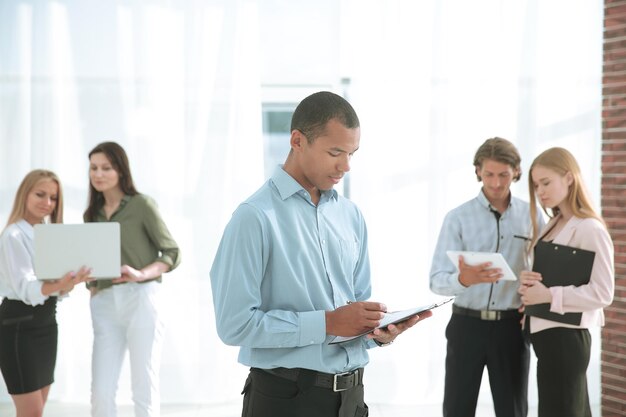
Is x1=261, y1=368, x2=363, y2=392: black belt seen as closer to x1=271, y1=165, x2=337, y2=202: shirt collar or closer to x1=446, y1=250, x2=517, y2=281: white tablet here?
x1=271, y1=165, x2=337, y2=202: shirt collar

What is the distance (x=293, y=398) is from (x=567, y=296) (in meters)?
1.79

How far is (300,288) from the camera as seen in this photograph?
2.07 meters

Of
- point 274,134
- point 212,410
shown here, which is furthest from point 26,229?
point 274,134

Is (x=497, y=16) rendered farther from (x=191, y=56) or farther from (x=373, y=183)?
(x=191, y=56)

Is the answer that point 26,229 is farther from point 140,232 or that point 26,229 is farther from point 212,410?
point 212,410

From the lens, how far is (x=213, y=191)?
18.5 ft

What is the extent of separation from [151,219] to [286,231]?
215cm

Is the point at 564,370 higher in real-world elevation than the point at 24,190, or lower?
lower

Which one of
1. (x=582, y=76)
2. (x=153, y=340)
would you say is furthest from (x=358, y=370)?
(x=582, y=76)

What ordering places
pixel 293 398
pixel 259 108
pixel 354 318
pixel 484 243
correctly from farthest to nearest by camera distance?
pixel 259 108 < pixel 484 243 < pixel 293 398 < pixel 354 318

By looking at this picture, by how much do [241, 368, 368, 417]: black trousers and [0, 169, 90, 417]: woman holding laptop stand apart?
1.98 m

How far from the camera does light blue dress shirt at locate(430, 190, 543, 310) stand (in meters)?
3.72

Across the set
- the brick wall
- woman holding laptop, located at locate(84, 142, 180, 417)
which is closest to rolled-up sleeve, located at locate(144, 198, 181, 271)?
woman holding laptop, located at locate(84, 142, 180, 417)

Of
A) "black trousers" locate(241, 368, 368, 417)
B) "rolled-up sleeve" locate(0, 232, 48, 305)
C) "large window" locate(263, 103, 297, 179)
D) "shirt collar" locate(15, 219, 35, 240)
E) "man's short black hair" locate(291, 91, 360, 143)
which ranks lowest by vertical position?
"black trousers" locate(241, 368, 368, 417)
